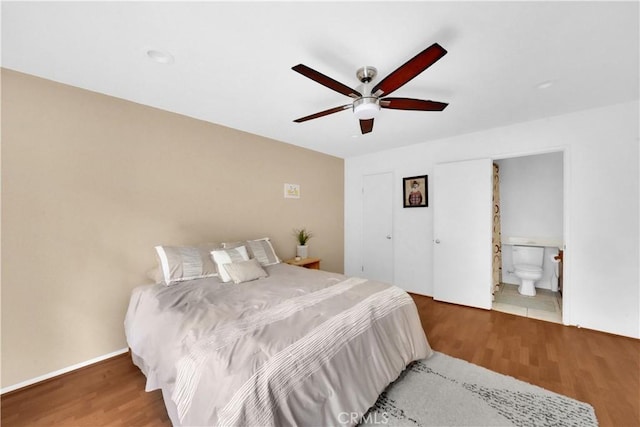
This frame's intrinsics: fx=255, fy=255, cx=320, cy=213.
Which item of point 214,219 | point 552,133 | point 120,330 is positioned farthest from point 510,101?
point 120,330

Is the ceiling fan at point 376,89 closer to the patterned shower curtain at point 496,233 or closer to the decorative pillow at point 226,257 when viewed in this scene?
the decorative pillow at point 226,257

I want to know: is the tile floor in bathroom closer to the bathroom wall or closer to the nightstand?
the bathroom wall

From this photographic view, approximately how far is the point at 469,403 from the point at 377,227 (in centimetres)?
306

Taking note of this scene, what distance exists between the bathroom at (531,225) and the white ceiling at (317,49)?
1701 millimetres

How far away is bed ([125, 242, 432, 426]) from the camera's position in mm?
1170

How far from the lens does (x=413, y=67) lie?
4.83 ft

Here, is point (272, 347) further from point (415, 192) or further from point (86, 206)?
point (415, 192)

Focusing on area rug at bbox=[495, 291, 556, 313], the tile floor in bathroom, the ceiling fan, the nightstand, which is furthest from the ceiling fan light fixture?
area rug at bbox=[495, 291, 556, 313]

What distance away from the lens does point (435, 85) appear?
2.23 m

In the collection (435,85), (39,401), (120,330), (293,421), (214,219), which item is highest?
(435,85)

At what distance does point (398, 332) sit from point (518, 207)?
3.79 metres

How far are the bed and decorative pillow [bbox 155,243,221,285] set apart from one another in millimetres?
87

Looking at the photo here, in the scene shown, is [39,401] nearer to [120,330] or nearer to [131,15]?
[120,330]

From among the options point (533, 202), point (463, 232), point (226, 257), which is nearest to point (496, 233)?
point (533, 202)
